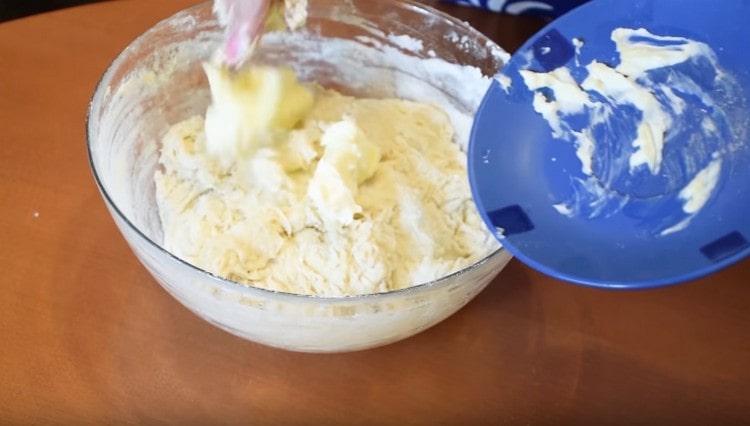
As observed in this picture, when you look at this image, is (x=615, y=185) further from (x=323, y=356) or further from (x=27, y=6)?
(x=27, y=6)

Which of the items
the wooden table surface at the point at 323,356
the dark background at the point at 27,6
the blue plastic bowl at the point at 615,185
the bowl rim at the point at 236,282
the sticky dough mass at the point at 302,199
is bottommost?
the wooden table surface at the point at 323,356

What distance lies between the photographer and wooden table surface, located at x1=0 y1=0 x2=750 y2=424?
0.79 meters

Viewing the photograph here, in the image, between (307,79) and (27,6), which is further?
(27,6)

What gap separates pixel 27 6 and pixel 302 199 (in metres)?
1.08

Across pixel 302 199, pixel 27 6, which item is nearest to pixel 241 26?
pixel 302 199

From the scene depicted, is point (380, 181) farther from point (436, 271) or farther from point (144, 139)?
point (144, 139)

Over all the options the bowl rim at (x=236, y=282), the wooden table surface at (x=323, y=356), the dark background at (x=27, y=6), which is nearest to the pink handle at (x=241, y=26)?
the bowl rim at (x=236, y=282)

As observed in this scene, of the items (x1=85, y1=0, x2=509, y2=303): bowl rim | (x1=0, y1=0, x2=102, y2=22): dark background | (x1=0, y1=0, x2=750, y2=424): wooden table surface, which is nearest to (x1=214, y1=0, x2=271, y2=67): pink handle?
(x1=85, y1=0, x2=509, y2=303): bowl rim

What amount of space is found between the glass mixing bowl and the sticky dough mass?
5cm

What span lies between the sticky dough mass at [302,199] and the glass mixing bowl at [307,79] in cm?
5

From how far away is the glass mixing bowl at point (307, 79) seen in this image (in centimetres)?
71

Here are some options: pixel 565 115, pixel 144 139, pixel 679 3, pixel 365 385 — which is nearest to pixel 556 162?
pixel 565 115

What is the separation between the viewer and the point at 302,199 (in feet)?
2.91

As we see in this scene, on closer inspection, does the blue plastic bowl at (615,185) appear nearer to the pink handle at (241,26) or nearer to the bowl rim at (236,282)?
the bowl rim at (236,282)
